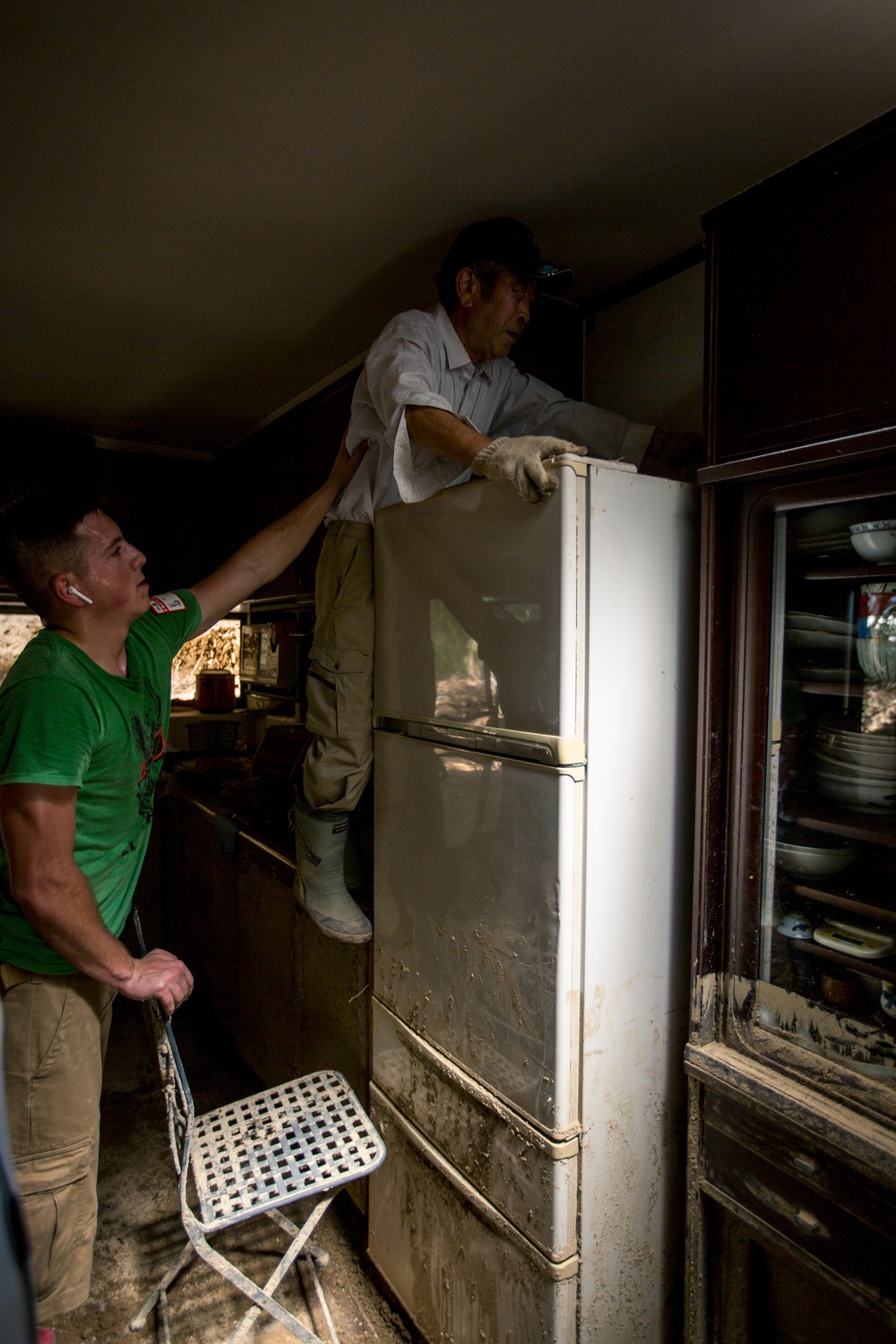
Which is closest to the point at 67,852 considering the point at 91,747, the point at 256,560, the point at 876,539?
the point at 91,747

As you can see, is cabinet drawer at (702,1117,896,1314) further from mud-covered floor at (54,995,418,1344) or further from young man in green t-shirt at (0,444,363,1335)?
young man in green t-shirt at (0,444,363,1335)

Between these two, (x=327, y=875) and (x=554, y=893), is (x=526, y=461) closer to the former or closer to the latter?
(x=554, y=893)

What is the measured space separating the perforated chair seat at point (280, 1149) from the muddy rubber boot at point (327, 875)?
0.39 meters

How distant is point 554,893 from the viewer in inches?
53.1

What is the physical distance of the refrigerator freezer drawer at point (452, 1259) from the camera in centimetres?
141

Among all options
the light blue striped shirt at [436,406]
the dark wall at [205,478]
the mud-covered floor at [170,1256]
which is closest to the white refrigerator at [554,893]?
the light blue striped shirt at [436,406]

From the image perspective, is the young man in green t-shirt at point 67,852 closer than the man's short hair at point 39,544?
Yes

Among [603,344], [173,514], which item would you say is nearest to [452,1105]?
[603,344]

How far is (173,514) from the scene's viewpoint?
13.2 ft

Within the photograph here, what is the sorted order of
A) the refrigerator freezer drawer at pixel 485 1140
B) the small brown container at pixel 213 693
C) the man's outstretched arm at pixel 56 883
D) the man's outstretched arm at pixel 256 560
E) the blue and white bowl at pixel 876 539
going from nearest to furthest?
1. the blue and white bowl at pixel 876 539
2. the refrigerator freezer drawer at pixel 485 1140
3. the man's outstretched arm at pixel 56 883
4. the man's outstretched arm at pixel 256 560
5. the small brown container at pixel 213 693

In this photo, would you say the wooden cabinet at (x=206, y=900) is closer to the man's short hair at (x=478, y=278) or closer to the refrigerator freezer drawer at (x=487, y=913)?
the refrigerator freezer drawer at (x=487, y=913)

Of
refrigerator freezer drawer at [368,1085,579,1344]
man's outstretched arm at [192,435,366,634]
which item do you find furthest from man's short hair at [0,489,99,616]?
refrigerator freezer drawer at [368,1085,579,1344]

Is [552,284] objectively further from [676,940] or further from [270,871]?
[270,871]

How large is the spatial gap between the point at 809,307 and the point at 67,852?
1692 mm
